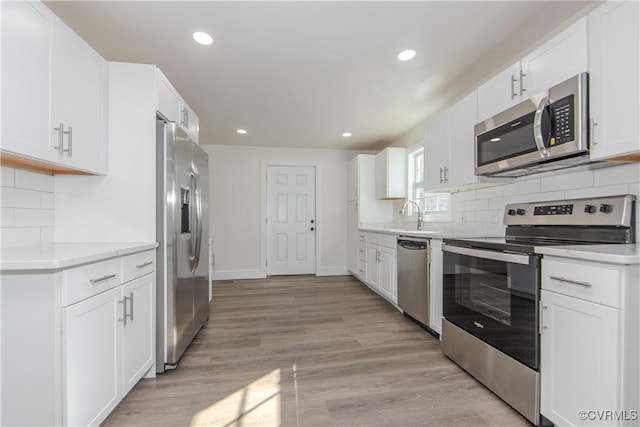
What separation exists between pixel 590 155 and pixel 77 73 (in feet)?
9.41

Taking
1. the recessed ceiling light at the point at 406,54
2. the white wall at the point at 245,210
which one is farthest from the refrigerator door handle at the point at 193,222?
the white wall at the point at 245,210

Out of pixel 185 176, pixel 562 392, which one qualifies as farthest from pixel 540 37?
pixel 185 176

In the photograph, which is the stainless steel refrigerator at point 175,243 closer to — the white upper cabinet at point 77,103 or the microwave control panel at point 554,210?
the white upper cabinet at point 77,103

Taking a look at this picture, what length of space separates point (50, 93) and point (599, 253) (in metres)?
2.68

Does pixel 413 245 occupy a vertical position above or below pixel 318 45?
below

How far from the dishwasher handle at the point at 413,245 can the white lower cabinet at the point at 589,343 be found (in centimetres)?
115

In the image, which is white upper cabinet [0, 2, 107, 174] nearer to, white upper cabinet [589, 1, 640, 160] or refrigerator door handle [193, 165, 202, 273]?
refrigerator door handle [193, 165, 202, 273]

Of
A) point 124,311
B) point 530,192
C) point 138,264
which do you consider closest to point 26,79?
point 138,264

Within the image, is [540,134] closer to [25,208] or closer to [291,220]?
[25,208]

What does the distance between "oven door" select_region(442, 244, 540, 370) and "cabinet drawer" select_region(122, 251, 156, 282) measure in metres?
2.08

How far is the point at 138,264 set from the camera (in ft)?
5.49

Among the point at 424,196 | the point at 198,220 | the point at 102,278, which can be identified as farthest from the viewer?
the point at 424,196

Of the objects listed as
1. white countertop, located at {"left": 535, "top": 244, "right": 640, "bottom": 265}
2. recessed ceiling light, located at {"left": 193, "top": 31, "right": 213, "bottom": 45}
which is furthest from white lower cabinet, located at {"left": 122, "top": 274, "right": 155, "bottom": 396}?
white countertop, located at {"left": 535, "top": 244, "right": 640, "bottom": 265}

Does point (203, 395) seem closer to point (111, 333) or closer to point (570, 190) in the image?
point (111, 333)
